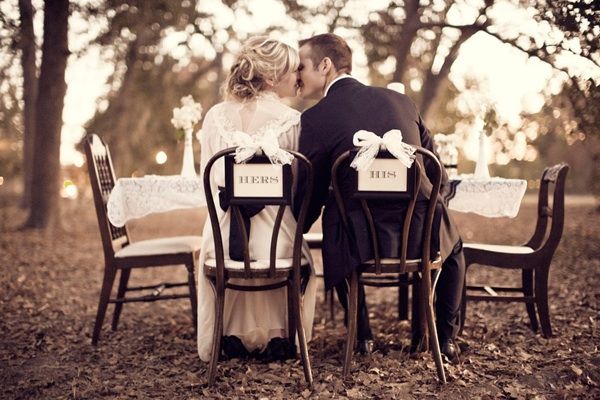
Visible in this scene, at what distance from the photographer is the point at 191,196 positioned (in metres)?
3.70

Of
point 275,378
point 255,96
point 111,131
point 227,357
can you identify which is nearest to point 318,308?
point 227,357

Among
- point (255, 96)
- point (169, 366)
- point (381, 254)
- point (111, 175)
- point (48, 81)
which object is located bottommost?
point (169, 366)

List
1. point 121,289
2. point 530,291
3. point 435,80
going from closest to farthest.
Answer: point 530,291 → point 121,289 → point 435,80

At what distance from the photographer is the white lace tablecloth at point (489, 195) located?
3.58 m

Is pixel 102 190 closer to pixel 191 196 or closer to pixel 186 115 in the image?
pixel 191 196

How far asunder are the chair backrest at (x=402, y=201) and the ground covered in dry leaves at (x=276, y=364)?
626 millimetres

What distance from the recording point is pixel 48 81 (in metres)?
8.56

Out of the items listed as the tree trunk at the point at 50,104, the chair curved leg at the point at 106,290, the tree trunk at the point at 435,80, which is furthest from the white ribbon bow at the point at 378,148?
the tree trunk at the point at 435,80

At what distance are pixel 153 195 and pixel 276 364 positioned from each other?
1.25m

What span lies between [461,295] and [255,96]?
1.57 meters

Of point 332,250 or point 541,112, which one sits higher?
point 541,112

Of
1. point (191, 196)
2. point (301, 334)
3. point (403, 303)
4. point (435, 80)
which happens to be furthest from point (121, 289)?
point (435, 80)

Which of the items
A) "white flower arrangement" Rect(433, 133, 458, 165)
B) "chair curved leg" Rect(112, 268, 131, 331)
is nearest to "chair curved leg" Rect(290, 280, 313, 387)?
"chair curved leg" Rect(112, 268, 131, 331)

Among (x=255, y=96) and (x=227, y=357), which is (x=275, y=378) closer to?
(x=227, y=357)
